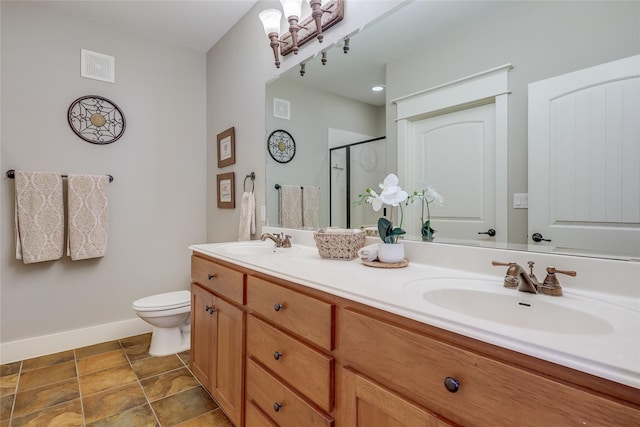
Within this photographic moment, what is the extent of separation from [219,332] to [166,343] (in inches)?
42.3

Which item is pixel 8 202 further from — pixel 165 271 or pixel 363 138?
pixel 363 138

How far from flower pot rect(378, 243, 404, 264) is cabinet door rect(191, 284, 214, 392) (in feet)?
3.13

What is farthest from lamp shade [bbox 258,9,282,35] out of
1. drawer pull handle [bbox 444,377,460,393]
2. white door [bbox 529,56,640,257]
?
drawer pull handle [bbox 444,377,460,393]

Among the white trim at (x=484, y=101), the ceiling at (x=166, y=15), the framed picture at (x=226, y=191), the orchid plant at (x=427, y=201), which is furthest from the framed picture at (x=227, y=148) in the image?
the orchid plant at (x=427, y=201)

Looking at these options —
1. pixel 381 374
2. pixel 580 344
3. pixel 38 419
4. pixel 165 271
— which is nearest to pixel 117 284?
pixel 165 271

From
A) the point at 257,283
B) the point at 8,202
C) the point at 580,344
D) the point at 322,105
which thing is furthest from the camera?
the point at 8,202

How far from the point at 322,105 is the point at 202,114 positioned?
1.70 m

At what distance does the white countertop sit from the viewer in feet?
1.69

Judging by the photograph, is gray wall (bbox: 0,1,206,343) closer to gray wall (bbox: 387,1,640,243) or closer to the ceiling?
the ceiling

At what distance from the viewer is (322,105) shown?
185 centimetres

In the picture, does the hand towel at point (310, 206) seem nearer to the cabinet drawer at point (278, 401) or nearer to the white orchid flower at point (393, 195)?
the white orchid flower at point (393, 195)

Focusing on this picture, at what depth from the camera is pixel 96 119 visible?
2518 mm

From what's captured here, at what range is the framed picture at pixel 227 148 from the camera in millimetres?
2603

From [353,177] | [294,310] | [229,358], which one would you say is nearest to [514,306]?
[294,310]
